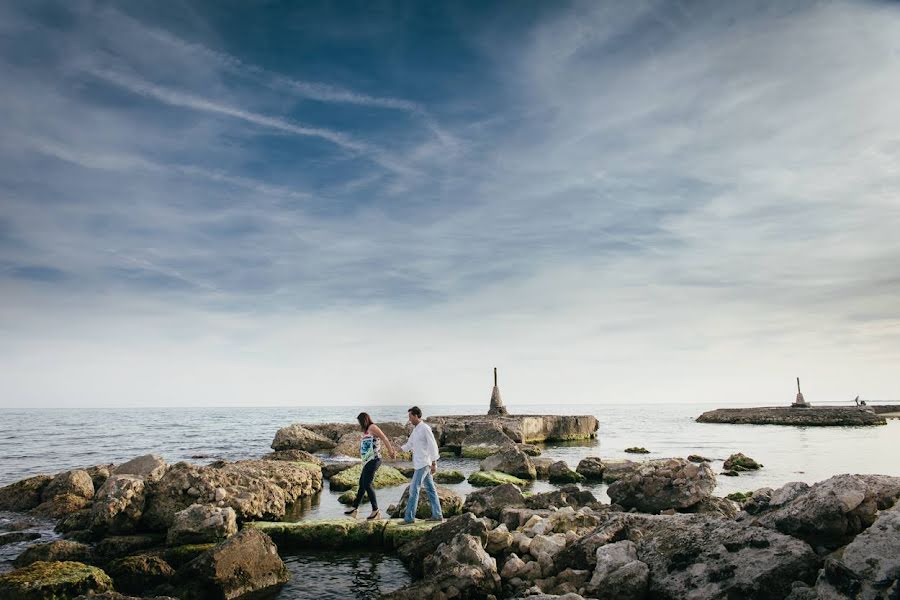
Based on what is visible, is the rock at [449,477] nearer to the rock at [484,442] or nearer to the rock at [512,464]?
the rock at [512,464]

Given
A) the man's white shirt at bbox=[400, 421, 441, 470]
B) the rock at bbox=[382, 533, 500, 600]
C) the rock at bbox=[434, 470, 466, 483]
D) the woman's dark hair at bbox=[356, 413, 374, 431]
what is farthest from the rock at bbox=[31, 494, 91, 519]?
the rock at bbox=[434, 470, 466, 483]

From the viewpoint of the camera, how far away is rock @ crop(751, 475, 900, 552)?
802 centimetres

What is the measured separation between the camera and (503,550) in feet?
36.6

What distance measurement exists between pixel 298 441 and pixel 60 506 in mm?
A: 24207

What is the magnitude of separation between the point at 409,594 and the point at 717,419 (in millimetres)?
97421

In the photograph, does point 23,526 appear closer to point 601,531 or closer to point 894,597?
point 601,531

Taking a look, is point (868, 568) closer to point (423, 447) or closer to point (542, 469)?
point (423, 447)

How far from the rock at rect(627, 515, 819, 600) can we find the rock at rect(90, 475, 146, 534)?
1247 cm

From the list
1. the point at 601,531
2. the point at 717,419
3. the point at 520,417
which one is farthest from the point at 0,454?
the point at 717,419

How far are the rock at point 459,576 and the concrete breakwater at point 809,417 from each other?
7924 centimetres

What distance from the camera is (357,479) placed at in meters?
23.8

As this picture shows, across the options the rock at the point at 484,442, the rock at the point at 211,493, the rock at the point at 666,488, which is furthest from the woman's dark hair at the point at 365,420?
the rock at the point at 484,442

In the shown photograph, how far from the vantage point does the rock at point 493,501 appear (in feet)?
49.5

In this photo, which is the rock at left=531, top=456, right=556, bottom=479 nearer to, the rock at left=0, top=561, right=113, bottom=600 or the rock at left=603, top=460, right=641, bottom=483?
the rock at left=603, top=460, right=641, bottom=483
